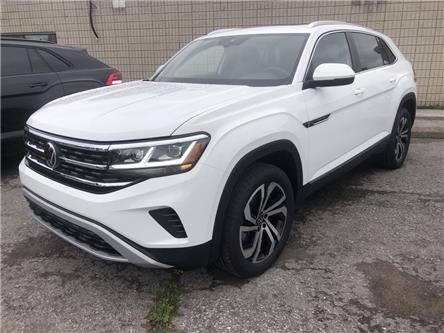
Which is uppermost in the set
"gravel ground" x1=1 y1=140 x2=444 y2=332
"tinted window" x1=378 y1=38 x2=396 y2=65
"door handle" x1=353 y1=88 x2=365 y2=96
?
"tinted window" x1=378 y1=38 x2=396 y2=65

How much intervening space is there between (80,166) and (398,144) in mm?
3935

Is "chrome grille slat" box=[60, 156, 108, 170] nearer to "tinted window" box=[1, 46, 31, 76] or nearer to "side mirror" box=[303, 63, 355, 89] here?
"side mirror" box=[303, 63, 355, 89]

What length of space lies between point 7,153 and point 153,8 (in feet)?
16.1

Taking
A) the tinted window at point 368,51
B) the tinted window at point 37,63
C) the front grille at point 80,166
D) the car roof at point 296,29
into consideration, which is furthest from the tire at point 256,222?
the tinted window at point 37,63

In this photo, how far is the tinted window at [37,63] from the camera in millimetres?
5027

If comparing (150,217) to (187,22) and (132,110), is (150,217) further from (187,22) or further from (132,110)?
(187,22)

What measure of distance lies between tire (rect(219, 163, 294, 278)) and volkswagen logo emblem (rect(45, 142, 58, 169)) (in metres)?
1.11

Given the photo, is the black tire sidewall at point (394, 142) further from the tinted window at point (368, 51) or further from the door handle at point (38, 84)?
the door handle at point (38, 84)

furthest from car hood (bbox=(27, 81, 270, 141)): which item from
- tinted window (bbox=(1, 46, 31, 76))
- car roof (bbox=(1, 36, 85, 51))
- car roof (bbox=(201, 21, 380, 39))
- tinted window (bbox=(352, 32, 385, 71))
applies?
car roof (bbox=(1, 36, 85, 51))

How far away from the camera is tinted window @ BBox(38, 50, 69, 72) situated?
516 cm

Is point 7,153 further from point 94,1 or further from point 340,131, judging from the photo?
point 94,1

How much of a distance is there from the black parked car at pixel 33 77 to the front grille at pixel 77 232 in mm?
2345

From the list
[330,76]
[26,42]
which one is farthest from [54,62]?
[330,76]

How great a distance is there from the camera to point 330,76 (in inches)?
120
